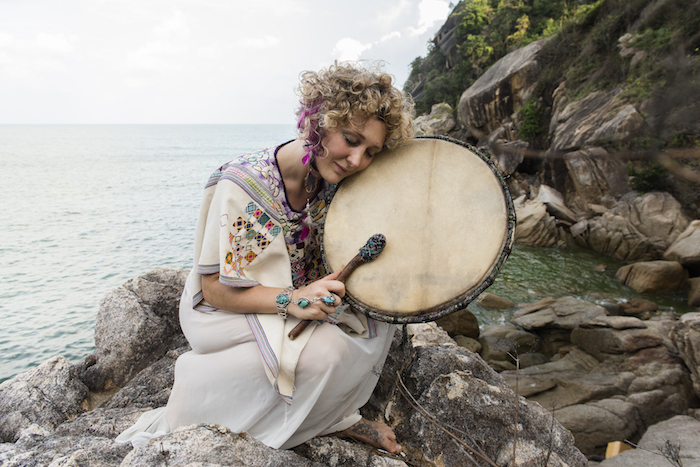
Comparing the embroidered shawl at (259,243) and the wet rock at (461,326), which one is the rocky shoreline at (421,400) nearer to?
the embroidered shawl at (259,243)

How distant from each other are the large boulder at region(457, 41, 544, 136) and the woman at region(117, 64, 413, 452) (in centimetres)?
1733

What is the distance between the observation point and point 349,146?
171cm

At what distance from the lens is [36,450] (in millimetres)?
1738

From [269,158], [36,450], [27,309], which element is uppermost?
[269,158]

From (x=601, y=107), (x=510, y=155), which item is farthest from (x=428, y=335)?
(x=510, y=155)

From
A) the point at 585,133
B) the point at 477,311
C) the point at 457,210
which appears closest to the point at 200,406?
the point at 457,210

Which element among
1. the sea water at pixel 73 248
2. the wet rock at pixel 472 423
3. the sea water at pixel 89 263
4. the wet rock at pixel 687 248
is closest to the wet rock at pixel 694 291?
the sea water at pixel 89 263

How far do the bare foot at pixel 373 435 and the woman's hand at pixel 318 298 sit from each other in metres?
0.66

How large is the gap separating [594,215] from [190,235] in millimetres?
12758

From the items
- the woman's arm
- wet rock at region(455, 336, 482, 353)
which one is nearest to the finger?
the woman's arm

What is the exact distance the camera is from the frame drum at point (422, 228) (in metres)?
1.59

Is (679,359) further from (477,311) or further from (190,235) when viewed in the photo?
(190,235)

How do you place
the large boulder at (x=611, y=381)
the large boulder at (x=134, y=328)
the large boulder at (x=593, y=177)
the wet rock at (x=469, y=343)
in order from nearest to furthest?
the large boulder at (x=134, y=328) < the large boulder at (x=611, y=381) < the wet rock at (x=469, y=343) < the large boulder at (x=593, y=177)

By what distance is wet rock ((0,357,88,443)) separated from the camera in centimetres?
228
